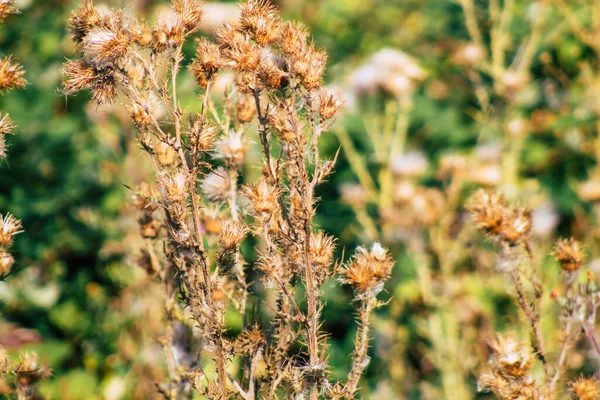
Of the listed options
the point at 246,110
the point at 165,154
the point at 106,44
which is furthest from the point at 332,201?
the point at 106,44

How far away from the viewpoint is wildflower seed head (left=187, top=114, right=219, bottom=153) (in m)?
0.65

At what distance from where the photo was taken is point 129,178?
1908 mm

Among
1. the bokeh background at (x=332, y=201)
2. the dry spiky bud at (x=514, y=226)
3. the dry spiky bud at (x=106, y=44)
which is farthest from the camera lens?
the bokeh background at (x=332, y=201)

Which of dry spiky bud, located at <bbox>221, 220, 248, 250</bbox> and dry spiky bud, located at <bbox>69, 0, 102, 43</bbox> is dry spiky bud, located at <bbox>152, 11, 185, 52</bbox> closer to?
dry spiky bud, located at <bbox>69, 0, 102, 43</bbox>

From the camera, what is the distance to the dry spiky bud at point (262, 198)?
25.1 inches

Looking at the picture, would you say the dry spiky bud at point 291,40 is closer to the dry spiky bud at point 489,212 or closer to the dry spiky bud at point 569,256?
the dry spiky bud at point 489,212

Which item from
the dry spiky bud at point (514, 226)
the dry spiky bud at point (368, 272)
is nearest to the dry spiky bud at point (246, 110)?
the dry spiky bud at point (368, 272)

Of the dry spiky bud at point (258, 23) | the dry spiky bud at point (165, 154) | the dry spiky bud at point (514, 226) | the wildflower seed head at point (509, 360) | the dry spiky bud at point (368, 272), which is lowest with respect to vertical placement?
the wildflower seed head at point (509, 360)

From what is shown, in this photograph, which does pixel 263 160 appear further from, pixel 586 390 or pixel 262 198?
pixel 586 390

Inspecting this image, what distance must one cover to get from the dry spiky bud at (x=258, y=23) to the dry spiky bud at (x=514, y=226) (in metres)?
0.38

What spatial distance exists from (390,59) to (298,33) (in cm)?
119

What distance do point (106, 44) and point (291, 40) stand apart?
0.20 meters

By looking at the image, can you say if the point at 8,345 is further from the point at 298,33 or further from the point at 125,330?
the point at 298,33

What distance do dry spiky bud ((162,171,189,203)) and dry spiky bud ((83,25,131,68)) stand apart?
145mm
